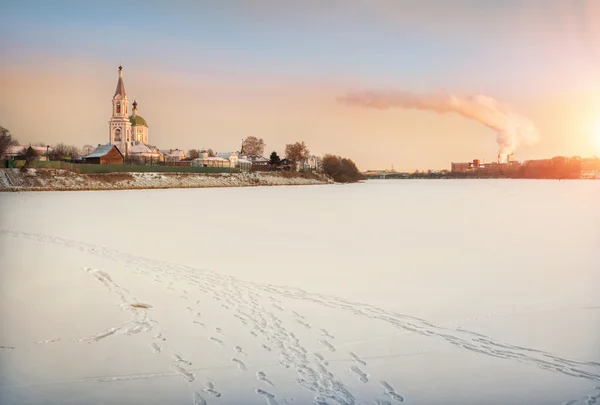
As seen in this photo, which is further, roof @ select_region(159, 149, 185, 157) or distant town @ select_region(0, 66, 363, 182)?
roof @ select_region(159, 149, 185, 157)

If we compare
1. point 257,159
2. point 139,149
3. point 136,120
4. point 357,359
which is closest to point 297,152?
point 257,159

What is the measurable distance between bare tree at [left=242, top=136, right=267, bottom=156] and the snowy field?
274ft

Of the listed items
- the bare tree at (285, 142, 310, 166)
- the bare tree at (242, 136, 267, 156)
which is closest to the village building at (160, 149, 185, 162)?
the bare tree at (242, 136, 267, 156)

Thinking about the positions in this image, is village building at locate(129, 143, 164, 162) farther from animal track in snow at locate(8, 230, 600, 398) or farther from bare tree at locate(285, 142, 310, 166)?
animal track in snow at locate(8, 230, 600, 398)

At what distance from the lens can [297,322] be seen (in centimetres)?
467

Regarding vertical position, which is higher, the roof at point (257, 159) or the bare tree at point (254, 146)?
the bare tree at point (254, 146)

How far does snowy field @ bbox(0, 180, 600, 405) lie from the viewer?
331cm

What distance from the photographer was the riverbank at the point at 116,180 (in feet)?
105

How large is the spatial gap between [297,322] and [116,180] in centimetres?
3861

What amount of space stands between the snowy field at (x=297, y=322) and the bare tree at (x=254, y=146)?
83478mm

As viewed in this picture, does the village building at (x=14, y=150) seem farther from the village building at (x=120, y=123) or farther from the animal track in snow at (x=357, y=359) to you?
the village building at (x=120, y=123)

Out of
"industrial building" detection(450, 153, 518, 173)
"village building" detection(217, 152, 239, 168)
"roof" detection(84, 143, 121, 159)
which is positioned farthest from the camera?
"village building" detection(217, 152, 239, 168)

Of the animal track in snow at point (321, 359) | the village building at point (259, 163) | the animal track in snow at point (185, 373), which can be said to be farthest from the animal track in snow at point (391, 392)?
the village building at point (259, 163)

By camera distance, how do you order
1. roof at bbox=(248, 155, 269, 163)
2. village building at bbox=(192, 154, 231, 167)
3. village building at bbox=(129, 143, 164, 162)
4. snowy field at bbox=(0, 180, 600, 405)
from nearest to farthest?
snowy field at bbox=(0, 180, 600, 405), village building at bbox=(129, 143, 164, 162), village building at bbox=(192, 154, 231, 167), roof at bbox=(248, 155, 269, 163)
